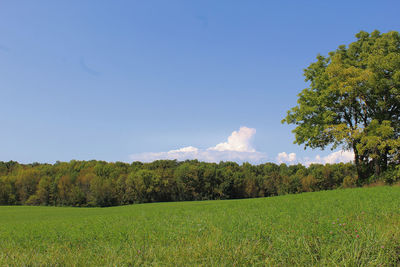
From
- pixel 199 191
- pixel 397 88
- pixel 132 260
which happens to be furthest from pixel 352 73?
pixel 199 191

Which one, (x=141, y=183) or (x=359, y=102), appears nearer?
(x=359, y=102)

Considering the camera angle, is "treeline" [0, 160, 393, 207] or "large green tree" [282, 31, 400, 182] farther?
"treeline" [0, 160, 393, 207]

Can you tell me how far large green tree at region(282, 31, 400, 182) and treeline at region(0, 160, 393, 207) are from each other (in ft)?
143

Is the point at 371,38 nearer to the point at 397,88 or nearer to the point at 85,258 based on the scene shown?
the point at 397,88

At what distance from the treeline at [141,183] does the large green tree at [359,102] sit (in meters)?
43.5

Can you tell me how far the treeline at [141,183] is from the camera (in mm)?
75688

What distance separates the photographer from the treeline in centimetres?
7569

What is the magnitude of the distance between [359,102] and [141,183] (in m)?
57.2

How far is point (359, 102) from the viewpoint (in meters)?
30.7

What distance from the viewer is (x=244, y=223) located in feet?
31.4

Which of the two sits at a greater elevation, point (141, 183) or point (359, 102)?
point (359, 102)

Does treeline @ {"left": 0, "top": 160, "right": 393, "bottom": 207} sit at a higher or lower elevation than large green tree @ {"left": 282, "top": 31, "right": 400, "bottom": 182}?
lower

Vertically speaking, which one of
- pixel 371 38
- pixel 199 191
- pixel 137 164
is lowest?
pixel 199 191

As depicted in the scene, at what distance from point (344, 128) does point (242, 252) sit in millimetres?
26652
